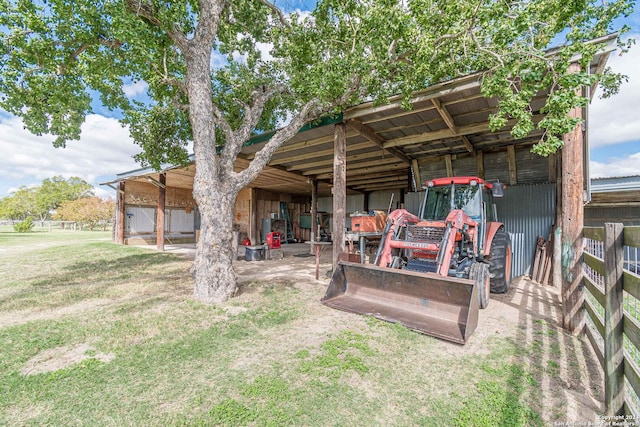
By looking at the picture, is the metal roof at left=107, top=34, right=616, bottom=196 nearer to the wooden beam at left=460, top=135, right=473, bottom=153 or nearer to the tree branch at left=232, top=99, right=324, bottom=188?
the wooden beam at left=460, top=135, right=473, bottom=153

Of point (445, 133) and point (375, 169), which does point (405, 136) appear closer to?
point (445, 133)

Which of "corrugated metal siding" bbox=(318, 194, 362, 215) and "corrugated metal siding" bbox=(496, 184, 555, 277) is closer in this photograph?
"corrugated metal siding" bbox=(496, 184, 555, 277)

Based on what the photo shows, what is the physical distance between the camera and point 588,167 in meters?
4.25

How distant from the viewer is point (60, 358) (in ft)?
8.49

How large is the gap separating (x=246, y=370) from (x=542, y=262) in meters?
6.66

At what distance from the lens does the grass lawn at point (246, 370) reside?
1837 millimetres

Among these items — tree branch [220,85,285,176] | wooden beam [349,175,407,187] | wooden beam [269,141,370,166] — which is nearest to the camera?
tree branch [220,85,285,176]

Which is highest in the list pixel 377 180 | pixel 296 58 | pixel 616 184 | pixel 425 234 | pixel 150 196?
pixel 296 58

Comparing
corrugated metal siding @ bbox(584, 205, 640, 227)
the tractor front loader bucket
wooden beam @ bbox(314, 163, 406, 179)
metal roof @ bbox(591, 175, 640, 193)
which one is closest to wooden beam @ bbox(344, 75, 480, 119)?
the tractor front loader bucket

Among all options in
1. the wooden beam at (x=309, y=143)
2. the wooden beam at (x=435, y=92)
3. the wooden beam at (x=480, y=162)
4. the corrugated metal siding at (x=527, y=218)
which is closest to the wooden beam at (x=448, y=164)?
the wooden beam at (x=480, y=162)

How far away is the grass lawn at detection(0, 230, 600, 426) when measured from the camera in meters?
1.84

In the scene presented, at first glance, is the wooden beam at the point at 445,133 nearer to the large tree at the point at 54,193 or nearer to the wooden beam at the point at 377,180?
the wooden beam at the point at 377,180

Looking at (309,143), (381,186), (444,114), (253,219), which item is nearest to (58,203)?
(253,219)

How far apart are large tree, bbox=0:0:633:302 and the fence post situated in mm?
2158
